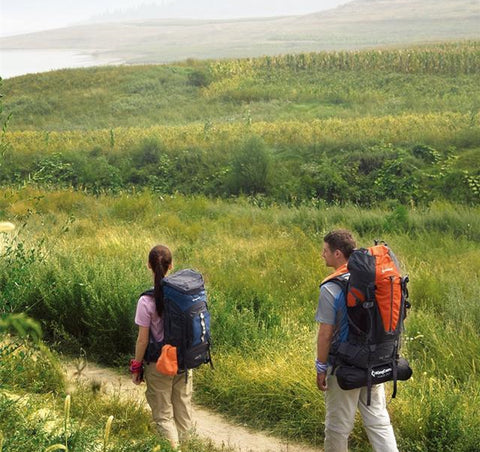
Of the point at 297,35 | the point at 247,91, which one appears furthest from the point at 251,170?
the point at 297,35

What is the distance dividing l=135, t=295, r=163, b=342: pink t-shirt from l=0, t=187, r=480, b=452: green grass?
98 cm

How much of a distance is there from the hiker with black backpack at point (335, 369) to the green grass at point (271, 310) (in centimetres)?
102

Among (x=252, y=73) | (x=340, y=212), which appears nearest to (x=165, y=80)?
(x=252, y=73)

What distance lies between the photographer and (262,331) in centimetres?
770

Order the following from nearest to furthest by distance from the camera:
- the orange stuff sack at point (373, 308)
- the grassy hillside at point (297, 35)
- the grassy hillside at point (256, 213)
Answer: the orange stuff sack at point (373, 308)
the grassy hillside at point (256, 213)
the grassy hillside at point (297, 35)

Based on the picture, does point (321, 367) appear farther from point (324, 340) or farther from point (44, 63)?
point (44, 63)

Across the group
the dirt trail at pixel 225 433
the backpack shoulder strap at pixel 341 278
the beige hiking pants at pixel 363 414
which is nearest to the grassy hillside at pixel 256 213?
the dirt trail at pixel 225 433

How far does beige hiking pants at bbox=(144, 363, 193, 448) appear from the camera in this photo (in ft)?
17.1

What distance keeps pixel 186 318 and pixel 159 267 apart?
0.39 metres

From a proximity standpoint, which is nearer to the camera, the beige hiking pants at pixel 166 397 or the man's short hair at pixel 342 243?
the man's short hair at pixel 342 243

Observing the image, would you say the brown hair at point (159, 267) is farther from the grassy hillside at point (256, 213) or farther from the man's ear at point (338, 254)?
the man's ear at point (338, 254)

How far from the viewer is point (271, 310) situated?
8.28 metres

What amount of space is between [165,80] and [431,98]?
1732cm

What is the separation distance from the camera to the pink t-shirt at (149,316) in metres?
5.07
